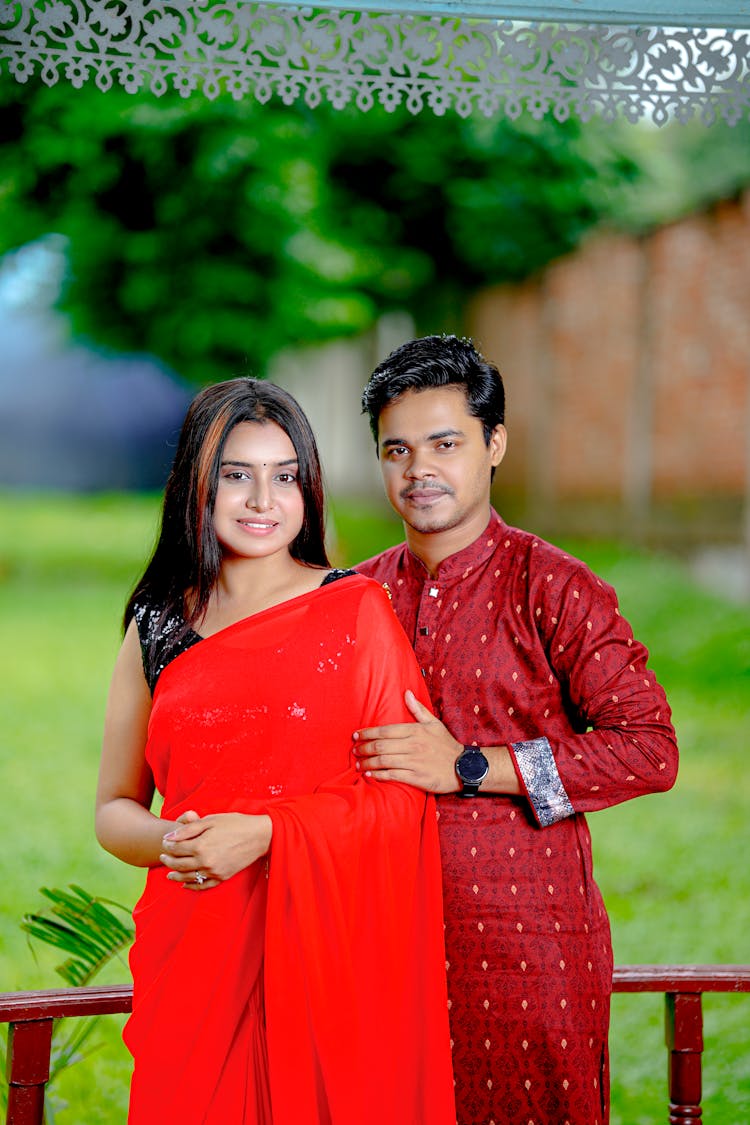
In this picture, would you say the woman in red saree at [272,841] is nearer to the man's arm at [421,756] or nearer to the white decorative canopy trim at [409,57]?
the man's arm at [421,756]

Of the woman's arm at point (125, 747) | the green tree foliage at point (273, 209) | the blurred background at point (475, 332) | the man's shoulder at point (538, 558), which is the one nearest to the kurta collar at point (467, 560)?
the man's shoulder at point (538, 558)

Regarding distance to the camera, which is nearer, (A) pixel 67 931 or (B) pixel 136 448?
(A) pixel 67 931

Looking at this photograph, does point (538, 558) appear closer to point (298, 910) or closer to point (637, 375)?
point (298, 910)

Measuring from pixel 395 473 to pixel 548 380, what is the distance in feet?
25.3

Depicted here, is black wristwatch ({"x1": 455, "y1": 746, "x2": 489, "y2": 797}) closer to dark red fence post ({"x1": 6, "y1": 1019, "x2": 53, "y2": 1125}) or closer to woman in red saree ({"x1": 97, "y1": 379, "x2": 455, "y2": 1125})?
woman in red saree ({"x1": 97, "y1": 379, "x2": 455, "y2": 1125})

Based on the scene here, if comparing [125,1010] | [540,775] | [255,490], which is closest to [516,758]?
[540,775]

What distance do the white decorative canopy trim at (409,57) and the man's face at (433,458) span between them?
643 millimetres

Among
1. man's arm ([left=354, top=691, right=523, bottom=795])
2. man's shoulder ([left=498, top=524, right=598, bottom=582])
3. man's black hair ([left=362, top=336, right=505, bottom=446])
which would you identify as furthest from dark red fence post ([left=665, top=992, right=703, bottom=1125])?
man's black hair ([left=362, top=336, right=505, bottom=446])

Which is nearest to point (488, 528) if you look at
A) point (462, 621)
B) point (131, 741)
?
point (462, 621)

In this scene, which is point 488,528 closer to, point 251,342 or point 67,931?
point 67,931

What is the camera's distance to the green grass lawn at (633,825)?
437cm

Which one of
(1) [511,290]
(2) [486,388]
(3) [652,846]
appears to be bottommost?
(3) [652,846]

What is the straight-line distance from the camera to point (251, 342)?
356 inches

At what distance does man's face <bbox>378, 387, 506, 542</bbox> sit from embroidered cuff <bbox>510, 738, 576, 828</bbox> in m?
0.40
